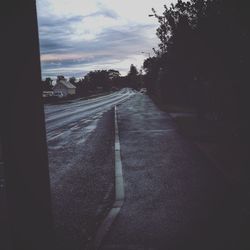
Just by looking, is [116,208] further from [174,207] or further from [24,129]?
[24,129]

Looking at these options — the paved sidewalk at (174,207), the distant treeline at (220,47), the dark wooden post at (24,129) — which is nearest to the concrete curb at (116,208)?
the paved sidewalk at (174,207)

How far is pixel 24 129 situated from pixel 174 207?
14.1ft

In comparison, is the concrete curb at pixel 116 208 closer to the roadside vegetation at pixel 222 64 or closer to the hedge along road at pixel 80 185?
the hedge along road at pixel 80 185

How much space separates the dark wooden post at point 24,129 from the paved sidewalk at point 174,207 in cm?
251

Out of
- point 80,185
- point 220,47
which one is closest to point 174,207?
point 80,185

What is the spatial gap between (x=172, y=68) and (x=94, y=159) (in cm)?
938

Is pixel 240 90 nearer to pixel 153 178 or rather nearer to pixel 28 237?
pixel 153 178

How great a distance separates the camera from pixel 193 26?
14352 millimetres

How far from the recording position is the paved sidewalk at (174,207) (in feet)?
14.3

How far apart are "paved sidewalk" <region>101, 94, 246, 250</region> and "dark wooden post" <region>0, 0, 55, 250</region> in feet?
8.24

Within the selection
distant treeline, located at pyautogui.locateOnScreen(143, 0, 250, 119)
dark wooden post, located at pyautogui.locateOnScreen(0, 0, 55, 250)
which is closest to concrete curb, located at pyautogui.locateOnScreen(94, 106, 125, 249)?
dark wooden post, located at pyautogui.locateOnScreen(0, 0, 55, 250)

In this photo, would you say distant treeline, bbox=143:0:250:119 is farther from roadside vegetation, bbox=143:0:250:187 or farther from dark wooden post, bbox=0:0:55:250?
dark wooden post, bbox=0:0:55:250

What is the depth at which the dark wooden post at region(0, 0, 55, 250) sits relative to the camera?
1.83 metres

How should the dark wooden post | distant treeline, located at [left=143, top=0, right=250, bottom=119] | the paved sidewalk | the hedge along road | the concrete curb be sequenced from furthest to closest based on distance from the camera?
distant treeline, located at [left=143, top=0, right=250, bottom=119] < the hedge along road < the concrete curb < the paved sidewalk < the dark wooden post
